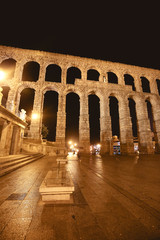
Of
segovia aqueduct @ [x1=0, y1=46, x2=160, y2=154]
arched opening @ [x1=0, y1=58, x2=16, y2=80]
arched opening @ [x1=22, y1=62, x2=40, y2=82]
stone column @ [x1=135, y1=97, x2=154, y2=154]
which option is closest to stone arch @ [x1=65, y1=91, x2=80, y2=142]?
segovia aqueduct @ [x1=0, y1=46, x2=160, y2=154]

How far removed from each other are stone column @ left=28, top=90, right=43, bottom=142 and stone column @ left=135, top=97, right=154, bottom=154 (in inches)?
798

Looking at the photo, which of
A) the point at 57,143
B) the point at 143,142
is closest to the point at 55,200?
the point at 57,143

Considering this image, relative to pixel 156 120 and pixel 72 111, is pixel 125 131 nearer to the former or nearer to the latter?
pixel 156 120

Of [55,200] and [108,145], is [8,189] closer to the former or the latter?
[55,200]

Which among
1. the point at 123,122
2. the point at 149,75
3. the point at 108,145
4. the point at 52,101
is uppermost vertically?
the point at 149,75

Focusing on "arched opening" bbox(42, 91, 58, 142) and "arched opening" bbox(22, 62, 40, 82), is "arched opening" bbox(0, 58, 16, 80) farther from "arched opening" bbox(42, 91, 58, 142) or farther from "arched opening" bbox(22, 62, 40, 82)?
"arched opening" bbox(42, 91, 58, 142)

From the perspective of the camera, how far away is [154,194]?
3393mm

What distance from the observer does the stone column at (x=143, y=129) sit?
71.0ft

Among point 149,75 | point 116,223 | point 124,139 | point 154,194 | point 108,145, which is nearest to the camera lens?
point 116,223

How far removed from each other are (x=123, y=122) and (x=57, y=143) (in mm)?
13983

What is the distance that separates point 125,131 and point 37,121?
17065 millimetres

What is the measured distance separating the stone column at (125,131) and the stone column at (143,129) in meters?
2.86

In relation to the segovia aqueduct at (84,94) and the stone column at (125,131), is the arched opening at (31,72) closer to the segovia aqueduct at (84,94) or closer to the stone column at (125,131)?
the segovia aqueduct at (84,94)

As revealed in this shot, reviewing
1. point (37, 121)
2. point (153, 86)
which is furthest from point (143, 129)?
point (37, 121)
